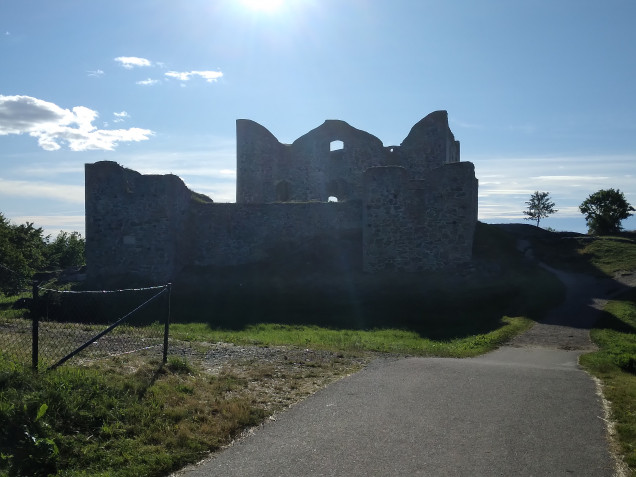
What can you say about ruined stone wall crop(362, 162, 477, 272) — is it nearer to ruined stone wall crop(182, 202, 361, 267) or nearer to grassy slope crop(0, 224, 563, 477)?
ruined stone wall crop(182, 202, 361, 267)

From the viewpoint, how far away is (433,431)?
7.35 metres

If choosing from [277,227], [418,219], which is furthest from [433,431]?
[277,227]

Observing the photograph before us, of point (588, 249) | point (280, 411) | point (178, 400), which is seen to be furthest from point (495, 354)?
point (588, 249)

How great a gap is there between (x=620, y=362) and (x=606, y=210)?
42.1 metres

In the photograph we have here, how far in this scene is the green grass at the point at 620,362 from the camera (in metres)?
7.57

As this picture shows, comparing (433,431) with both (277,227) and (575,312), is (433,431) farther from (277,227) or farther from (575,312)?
(277,227)

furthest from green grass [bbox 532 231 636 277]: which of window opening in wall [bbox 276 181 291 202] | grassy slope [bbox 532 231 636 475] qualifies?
window opening in wall [bbox 276 181 291 202]

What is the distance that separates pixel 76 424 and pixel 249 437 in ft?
6.72

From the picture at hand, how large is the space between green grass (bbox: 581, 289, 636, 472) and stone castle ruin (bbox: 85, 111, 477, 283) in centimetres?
709

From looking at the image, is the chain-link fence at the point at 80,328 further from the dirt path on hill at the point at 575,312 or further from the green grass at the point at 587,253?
the green grass at the point at 587,253

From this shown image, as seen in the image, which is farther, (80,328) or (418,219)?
(418,219)

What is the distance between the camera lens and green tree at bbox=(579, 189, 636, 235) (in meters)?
49.2

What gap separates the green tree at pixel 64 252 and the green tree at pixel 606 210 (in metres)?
47.1

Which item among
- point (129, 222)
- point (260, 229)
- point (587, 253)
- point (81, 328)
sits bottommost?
point (81, 328)
